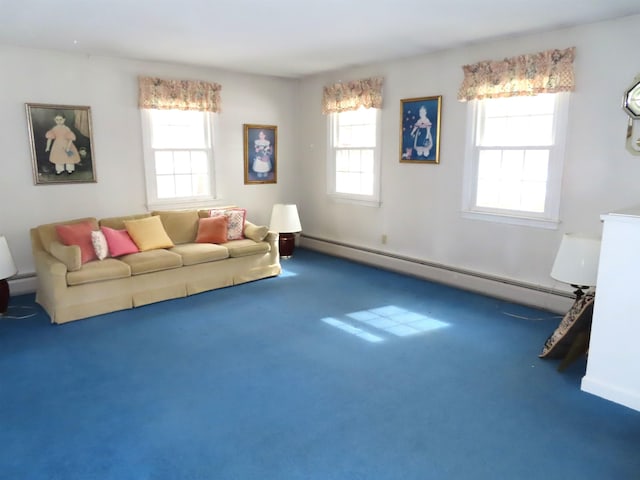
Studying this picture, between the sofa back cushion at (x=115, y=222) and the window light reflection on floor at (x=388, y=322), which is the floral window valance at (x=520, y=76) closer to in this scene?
the window light reflection on floor at (x=388, y=322)

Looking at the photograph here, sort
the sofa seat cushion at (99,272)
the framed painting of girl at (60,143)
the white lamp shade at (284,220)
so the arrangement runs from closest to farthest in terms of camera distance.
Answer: the sofa seat cushion at (99,272), the framed painting of girl at (60,143), the white lamp shade at (284,220)

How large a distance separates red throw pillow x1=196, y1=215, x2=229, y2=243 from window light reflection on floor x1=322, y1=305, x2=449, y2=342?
6.21 ft

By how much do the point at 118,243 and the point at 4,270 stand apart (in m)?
0.98

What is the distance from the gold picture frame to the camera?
6500 millimetres

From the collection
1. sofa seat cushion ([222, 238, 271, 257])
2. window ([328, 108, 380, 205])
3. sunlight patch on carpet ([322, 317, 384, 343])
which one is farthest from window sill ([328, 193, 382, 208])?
sunlight patch on carpet ([322, 317, 384, 343])

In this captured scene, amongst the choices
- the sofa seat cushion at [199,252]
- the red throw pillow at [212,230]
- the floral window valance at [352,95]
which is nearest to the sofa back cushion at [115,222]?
the sofa seat cushion at [199,252]

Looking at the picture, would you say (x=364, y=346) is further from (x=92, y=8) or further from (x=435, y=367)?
(x=92, y=8)

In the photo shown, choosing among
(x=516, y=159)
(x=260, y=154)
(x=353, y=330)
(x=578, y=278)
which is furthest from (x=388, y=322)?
(x=260, y=154)

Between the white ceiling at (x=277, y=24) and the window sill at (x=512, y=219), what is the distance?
5.55 feet

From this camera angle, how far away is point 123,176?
546cm

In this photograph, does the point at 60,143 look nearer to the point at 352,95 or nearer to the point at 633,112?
the point at 352,95

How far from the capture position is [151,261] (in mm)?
4625

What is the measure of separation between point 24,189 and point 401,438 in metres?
4.52

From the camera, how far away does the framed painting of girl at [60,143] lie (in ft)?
15.9
